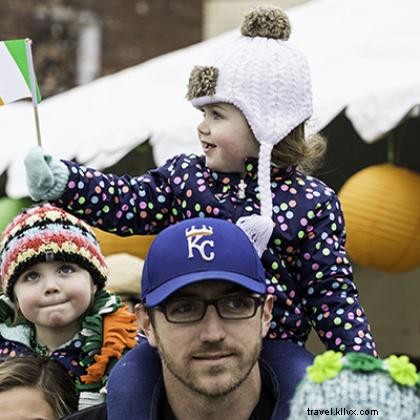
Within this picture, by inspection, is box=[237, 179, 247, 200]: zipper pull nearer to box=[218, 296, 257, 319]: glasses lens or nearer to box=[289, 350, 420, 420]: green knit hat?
box=[218, 296, 257, 319]: glasses lens

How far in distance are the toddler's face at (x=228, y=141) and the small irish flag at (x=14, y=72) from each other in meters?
0.50

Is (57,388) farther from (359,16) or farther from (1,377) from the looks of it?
(359,16)

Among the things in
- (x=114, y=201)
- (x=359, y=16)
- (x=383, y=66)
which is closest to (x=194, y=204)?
(x=114, y=201)

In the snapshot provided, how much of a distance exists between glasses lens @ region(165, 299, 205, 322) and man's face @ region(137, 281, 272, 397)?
0.01 metres

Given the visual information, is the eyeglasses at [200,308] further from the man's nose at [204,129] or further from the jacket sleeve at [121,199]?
the man's nose at [204,129]

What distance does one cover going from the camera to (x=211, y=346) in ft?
8.78

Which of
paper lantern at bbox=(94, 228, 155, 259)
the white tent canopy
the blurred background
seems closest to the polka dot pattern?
the white tent canopy

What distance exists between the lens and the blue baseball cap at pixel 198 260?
272 cm

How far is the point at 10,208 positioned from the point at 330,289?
12.8 feet

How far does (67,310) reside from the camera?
146 inches

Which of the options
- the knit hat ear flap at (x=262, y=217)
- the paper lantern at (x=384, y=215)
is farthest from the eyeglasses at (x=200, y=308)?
the paper lantern at (x=384, y=215)

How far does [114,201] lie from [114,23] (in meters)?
9.79

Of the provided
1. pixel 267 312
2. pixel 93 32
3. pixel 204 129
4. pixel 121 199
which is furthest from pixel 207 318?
pixel 93 32

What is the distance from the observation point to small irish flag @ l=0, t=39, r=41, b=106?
3453 millimetres
